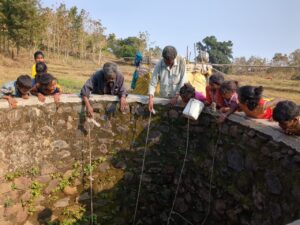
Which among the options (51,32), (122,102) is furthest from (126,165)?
(51,32)

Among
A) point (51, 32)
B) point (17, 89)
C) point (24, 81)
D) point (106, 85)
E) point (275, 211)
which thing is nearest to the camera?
point (275, 211)

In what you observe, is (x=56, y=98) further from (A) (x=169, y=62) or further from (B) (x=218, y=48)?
(B) (x=218, y=48)

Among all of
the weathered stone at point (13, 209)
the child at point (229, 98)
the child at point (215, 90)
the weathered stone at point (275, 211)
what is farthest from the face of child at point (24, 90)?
the weathered stone at point (275, 211)

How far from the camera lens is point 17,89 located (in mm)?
4664

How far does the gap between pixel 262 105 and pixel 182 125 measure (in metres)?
1.45

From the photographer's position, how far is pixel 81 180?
5180 mm

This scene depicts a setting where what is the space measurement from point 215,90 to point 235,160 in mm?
931

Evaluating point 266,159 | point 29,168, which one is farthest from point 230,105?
point 29,168

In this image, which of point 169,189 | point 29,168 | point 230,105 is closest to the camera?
point 230,105

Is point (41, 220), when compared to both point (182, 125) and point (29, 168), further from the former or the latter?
point (182, 125)

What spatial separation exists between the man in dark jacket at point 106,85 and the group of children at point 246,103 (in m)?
0.94

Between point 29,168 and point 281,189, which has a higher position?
point 281,189

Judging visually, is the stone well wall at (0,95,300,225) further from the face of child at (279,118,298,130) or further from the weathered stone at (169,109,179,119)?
the face of child at (279,118,298,130)

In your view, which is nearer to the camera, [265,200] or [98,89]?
[265,200]
